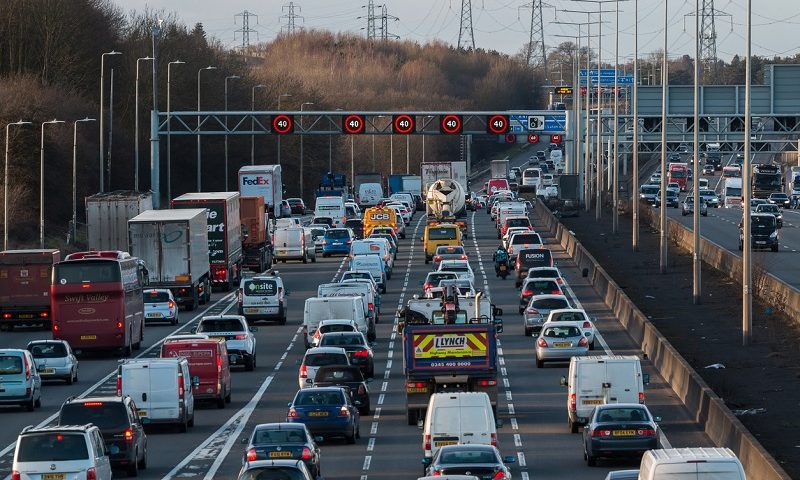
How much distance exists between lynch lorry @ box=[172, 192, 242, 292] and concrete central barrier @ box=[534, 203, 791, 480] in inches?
573

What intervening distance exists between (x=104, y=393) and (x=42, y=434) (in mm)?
16530

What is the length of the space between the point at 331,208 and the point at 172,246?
42450 millimetres

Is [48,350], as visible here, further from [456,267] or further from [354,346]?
[456,267]

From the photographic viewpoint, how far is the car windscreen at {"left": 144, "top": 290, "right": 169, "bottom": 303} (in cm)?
5803

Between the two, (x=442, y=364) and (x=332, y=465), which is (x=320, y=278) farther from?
(x=332, y=465)

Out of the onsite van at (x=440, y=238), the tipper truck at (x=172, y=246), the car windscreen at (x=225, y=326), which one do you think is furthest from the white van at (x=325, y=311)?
the onsite van at (x=440, y=238)

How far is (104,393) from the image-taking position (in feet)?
135

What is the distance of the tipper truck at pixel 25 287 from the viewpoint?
56.2 m

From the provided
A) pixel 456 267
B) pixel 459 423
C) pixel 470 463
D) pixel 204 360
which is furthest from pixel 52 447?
pixel 456 267

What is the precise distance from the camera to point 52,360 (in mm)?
43188

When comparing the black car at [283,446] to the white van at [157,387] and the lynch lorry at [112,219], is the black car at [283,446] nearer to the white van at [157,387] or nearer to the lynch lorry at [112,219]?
the white van at [157,387]

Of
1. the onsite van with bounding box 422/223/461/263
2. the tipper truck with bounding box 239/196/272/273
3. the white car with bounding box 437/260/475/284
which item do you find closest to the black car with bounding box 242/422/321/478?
the white car with bounding box 437/260/475/284

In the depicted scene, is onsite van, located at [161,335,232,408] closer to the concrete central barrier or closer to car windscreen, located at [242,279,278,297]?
the concrete central barrier

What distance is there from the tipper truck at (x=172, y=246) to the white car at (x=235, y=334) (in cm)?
1346
